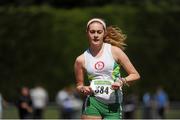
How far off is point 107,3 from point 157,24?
293 inches

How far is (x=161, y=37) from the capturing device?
37281mm

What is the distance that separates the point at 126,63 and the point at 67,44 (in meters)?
26.9

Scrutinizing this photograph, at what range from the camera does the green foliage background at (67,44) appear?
36.7 m

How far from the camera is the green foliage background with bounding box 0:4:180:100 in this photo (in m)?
36.7

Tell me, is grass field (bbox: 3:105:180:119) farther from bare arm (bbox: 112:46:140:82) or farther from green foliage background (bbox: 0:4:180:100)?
bare arm (bbox: 112:46:140:82)

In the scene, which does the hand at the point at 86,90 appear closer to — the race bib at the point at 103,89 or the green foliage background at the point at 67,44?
the race bib at the point at 103,89

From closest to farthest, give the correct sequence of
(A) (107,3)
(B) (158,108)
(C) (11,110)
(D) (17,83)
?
(B) (158,108)
(C) (11,110)
(D) (17,83)
(A) (107,3)

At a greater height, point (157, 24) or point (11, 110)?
point (157, 24)

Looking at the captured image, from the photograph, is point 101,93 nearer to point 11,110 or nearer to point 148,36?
point 11,110

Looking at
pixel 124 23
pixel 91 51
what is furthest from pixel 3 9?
pixel 91 51

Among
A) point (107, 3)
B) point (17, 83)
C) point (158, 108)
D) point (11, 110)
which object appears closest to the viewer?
point (158, 108)

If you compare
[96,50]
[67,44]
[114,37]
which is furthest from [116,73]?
[67,44]

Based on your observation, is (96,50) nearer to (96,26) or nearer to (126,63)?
(96,26)

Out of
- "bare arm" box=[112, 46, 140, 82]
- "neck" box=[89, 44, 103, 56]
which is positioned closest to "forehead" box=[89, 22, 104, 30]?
"neck" box=[89, 44, 103, 56]
